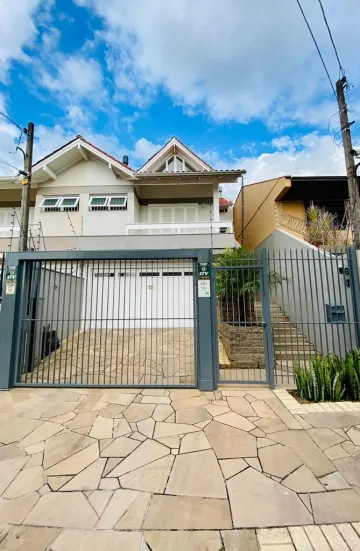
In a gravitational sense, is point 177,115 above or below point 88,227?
above

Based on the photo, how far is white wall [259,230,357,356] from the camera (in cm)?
482

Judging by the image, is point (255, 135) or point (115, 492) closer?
point (115, 492)

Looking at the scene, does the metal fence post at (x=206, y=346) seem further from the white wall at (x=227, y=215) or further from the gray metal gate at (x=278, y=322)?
the white wall at (x=227, y=215)

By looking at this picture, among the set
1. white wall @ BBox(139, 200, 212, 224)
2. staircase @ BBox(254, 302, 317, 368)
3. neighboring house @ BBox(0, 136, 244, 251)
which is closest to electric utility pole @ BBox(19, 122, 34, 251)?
neighboring house @ BBox(0, 136, 244, 251)

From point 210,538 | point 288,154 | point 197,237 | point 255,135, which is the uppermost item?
point 255,135

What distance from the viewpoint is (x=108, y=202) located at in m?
11.6

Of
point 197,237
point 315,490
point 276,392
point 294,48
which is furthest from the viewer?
point 197,237

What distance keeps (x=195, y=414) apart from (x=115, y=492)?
1.64 metres

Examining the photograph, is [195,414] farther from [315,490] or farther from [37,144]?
[37,144]

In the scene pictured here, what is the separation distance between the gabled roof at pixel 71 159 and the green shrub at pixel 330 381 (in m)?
10.6

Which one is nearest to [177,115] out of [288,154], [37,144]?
[288,154]

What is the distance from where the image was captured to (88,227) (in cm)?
1141

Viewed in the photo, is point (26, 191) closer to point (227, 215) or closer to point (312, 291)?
point (312, 291)

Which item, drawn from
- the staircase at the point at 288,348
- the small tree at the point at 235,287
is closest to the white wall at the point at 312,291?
the staircase at the point at 288,348
